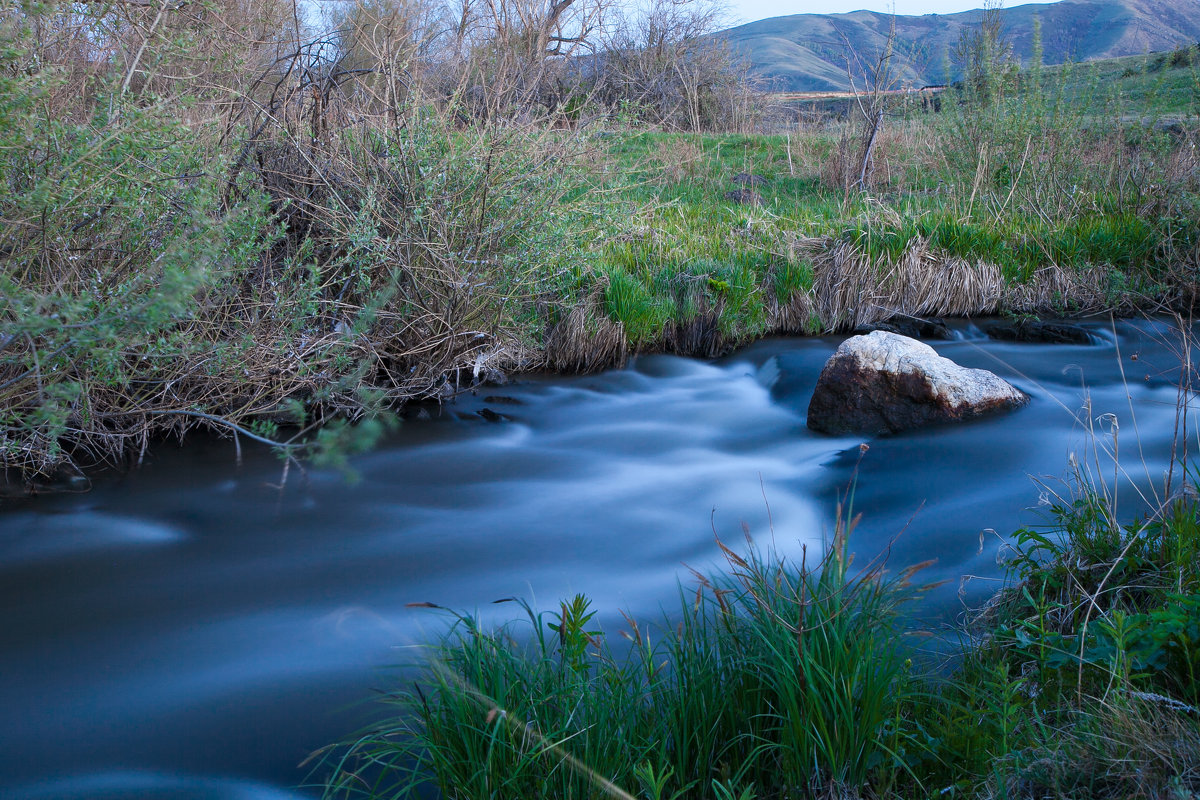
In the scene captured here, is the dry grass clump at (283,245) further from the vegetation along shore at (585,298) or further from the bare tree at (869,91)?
the bare tree at (869,91)

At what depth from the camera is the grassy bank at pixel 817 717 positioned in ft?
6.04

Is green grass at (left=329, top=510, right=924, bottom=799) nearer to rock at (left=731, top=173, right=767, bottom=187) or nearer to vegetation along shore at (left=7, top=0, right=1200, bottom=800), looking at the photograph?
vegetation along shore at (left=7, top=0, right=1200, bottom=800)

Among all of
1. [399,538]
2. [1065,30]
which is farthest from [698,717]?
[1065,30]

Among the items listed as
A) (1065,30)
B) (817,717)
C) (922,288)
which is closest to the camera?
(817,717)

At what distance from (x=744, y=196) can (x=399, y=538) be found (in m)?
7.36

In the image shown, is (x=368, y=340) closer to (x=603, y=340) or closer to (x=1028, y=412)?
(x=603, y=340)

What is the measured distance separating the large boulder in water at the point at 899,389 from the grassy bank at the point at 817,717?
8.75 ft

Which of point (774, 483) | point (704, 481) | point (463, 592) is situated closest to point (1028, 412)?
point (774, 483)

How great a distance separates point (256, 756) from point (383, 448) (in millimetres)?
2705

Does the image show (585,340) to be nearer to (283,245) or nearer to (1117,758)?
(283,245)

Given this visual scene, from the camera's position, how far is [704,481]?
4742mm

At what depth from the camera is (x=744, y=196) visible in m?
10.0

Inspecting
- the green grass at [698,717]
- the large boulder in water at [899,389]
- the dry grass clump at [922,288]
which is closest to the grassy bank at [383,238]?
the dry grass clump at [922,288]

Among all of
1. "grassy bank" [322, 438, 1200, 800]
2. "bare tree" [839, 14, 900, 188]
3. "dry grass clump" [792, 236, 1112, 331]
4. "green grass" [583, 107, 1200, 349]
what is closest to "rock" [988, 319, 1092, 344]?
"dry grass clump" [792, 236, 1112, 331]
